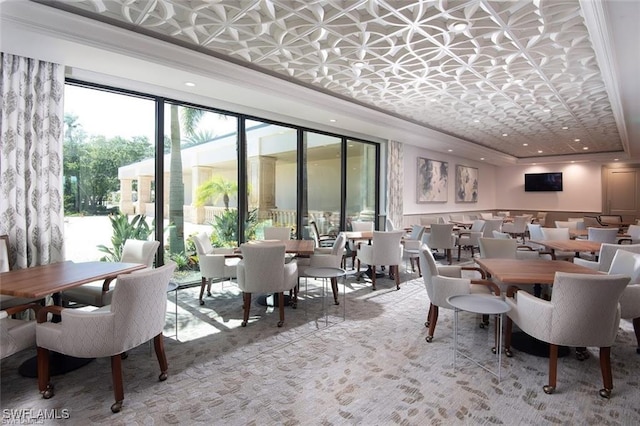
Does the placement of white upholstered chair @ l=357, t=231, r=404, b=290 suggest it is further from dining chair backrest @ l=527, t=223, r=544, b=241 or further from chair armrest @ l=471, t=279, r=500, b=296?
dining chair backrest @ l=527, t=223, r=544, b=241

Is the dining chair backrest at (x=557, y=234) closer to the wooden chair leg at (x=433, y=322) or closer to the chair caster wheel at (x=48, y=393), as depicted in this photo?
the wooden chair leg at (x=433, y=322)

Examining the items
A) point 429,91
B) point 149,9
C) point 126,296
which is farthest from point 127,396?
point 429,91

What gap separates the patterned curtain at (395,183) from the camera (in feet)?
28.9

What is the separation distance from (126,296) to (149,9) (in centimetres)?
255

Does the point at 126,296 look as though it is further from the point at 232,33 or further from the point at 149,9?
the point at 232,33

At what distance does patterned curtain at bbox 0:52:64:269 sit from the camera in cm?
358

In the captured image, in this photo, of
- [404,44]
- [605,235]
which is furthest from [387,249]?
[605,235]

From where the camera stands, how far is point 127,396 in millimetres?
2480

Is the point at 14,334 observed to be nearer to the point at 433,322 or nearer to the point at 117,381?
the point at 117,381

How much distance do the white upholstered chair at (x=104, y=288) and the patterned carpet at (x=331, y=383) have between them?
1.79 feet

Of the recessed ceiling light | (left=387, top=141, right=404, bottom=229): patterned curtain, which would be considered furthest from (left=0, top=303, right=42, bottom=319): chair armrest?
(left=387, top=141, right=404, bottom=229): patterned curtain

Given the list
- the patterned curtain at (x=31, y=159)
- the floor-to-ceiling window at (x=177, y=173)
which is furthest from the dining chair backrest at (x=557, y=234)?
the patterned curtain at (x=31, y=159)

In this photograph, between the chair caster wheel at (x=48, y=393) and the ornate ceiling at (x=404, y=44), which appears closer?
the chair caster wheel at (x=48, y=393)

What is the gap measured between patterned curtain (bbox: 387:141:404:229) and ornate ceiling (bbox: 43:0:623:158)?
2405 millimetres
